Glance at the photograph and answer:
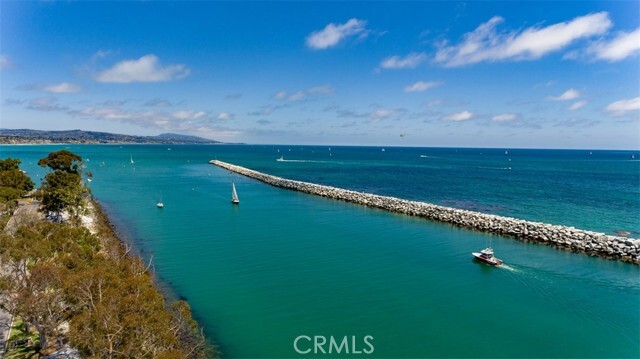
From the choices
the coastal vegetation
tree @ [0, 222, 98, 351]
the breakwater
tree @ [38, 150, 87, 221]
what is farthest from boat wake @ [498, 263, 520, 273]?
tree @ [38, 150, 87, 221]

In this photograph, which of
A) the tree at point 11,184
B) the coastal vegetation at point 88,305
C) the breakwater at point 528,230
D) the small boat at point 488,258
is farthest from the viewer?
the tree at point 11,184

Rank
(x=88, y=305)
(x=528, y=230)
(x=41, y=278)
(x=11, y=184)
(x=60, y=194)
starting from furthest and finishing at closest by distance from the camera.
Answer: (x=11, y=184), (x=528, y=230), (x=60, y=194), (x=41, y=278), (x=88, y=305)

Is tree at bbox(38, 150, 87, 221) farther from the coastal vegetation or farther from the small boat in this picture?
the small boat

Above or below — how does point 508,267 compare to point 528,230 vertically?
below

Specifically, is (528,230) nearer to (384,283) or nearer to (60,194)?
(384,283)

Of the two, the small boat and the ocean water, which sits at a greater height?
the small boat

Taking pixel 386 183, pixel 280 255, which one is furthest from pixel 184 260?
pixel 386 183

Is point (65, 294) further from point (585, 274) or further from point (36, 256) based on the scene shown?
point (585, 274)

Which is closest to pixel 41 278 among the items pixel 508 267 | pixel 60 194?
pixel 60 194

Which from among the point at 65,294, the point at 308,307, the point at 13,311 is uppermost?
the point at 65,294

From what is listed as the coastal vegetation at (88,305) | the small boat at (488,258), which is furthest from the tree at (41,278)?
the small boat at (488,258)

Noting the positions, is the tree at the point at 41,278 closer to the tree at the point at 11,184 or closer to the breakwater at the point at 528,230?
the tree at the point at 11,184
